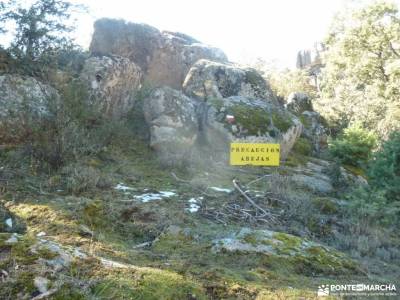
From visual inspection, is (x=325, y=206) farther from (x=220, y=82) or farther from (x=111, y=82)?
(x=220, y=82)

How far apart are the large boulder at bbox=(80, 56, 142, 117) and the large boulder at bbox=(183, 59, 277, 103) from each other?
187 cm

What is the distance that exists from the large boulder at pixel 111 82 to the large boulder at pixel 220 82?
1.87 m

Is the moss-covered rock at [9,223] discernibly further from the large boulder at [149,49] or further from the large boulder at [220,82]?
the large boulder at [149,49]

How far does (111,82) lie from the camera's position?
9070mm

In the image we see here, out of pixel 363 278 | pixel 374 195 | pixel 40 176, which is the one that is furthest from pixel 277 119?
pixel 363 278

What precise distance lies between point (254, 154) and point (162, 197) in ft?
8.24

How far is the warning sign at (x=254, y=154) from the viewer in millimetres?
7688

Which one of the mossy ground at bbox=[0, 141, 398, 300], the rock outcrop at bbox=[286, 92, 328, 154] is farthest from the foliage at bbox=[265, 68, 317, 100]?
the mossy ground at bbox=[0, 141, 398, 300]

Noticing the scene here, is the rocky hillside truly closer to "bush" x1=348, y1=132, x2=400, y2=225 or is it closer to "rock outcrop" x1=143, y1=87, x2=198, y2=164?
"rock outcrop" x1=143, y1=87, x2=198, y2=164

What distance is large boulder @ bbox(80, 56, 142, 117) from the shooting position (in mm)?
8773

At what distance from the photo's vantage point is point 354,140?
34.8ft

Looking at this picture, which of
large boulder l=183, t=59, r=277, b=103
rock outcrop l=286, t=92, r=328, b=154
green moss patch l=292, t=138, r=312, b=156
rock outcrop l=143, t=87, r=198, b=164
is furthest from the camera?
rock outcrop l=286, t=92, r=328, b=154

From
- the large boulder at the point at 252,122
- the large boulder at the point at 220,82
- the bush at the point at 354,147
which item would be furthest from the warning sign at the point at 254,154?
the bush at the point at 354,147

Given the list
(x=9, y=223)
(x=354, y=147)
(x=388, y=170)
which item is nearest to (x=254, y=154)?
(x=388, y=170)
